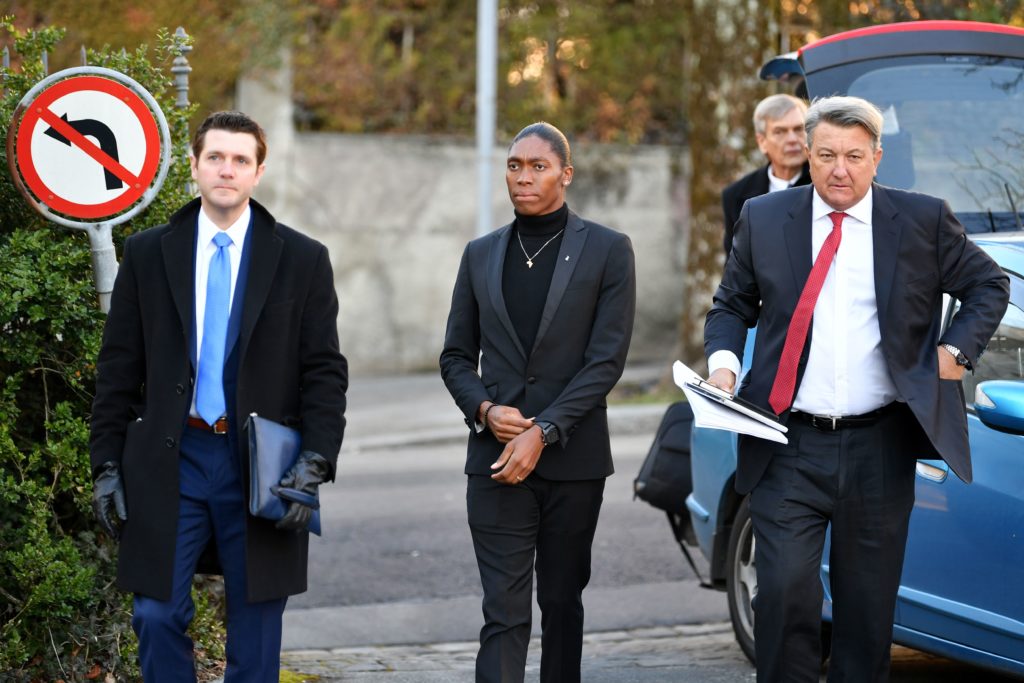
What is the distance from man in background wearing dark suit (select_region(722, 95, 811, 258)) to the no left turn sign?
3015 millimetres

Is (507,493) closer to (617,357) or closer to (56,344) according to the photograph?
(617,357)

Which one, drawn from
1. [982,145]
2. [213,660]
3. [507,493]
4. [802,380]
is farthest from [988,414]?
[213,660]

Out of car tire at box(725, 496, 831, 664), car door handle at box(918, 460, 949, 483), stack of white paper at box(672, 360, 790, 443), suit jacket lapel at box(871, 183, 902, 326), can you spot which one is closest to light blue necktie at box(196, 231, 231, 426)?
stack of white paper at box(672, 360, 790, 443)

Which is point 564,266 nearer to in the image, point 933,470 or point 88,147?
point 933,470

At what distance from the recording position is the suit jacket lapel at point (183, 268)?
4.18 m

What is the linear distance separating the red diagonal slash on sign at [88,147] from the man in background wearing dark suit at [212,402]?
38.5 inches

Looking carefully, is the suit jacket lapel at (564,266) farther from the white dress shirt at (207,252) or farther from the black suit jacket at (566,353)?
the white dress shirt at (207,252)

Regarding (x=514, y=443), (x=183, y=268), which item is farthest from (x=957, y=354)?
(x=183, y=268)

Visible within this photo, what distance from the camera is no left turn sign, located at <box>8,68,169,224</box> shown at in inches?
201

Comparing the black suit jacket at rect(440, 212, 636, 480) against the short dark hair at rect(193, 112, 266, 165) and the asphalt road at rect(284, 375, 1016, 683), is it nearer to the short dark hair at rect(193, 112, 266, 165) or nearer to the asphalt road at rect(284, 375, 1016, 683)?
the short dark hair at rect(193, 112, 266, 165)

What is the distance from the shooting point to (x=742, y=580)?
6.07 meters

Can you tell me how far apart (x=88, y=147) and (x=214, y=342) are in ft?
4.50

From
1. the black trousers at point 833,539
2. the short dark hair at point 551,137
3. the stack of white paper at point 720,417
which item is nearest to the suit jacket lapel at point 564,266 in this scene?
the short dark hair at point 551,137

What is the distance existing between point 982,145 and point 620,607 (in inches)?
113
